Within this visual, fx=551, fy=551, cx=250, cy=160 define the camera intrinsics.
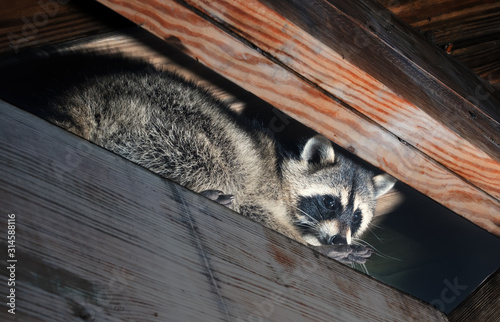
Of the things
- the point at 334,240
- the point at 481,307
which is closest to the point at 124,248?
the point at 481,307

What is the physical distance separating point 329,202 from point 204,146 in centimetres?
127

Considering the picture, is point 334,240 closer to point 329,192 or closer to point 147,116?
point 329,192

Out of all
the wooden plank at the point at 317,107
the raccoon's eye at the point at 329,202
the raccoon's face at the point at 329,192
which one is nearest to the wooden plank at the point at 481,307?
the wooden plank at the point at 317,107

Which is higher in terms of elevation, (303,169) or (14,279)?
(14,279)

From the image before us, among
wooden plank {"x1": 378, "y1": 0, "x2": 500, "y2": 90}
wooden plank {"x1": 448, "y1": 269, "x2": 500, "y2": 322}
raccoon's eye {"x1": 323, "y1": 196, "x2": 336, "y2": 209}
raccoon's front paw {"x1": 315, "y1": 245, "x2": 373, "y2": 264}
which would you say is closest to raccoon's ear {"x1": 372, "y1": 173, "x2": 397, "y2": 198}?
raccoon's eye {"x1": 323, "y1": 196, "x2": 336, "y2": 209}

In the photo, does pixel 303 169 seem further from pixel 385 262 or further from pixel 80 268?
pixel 80 268

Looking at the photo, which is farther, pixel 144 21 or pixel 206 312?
pixel 144 21

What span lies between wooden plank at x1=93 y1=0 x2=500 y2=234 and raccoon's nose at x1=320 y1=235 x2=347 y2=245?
3.99 ft

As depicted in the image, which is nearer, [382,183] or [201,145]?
[201,145]

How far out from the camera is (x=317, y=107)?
6.08ft

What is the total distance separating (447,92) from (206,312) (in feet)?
4.92

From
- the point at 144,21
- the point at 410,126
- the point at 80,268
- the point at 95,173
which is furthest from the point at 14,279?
the point at 410,126

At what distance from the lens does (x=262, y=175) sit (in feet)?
10.9

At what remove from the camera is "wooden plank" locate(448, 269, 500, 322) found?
208 cm
